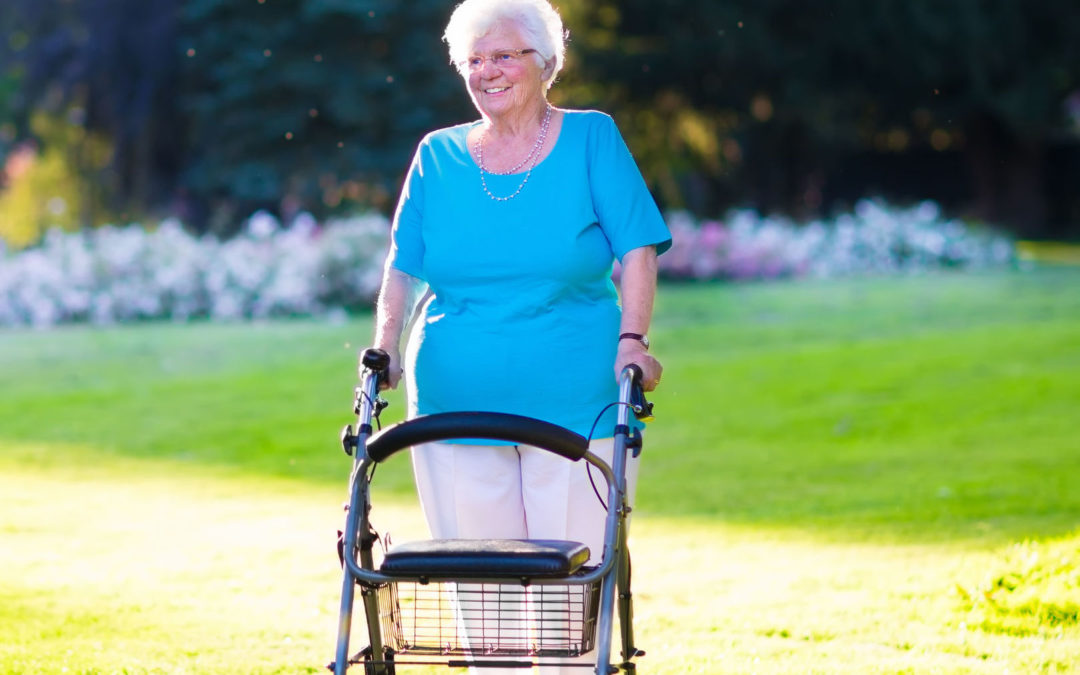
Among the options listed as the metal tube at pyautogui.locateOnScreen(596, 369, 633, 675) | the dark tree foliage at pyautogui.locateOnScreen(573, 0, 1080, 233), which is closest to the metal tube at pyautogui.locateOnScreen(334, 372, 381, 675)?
the metal tube at pyautogui.locateOnScreen(596, 369, 633, 675)

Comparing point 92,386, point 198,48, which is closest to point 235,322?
point 92,386

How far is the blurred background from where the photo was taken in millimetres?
21656

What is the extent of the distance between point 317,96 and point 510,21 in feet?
62.0

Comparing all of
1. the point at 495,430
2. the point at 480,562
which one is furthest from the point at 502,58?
the point at 480,562

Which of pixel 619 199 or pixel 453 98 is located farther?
pixel 453 98

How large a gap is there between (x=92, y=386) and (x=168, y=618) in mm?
7297

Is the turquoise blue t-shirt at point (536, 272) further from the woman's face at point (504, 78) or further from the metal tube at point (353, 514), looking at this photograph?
the metal tube at point (353, 514)

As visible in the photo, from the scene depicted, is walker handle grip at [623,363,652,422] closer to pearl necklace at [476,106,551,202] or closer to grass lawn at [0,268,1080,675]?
pearl necklace at [476,106,551,202]

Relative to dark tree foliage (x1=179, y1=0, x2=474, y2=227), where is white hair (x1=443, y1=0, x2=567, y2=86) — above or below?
below

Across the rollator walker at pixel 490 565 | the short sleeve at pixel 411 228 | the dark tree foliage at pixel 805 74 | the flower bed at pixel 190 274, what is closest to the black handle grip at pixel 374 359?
the rollator walker at pixel 490 565

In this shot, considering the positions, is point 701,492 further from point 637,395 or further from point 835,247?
point 835,247

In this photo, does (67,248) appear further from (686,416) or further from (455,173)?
(455,173)

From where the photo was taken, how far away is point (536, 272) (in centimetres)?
353

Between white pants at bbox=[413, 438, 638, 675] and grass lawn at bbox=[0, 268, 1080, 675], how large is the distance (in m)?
1.12
